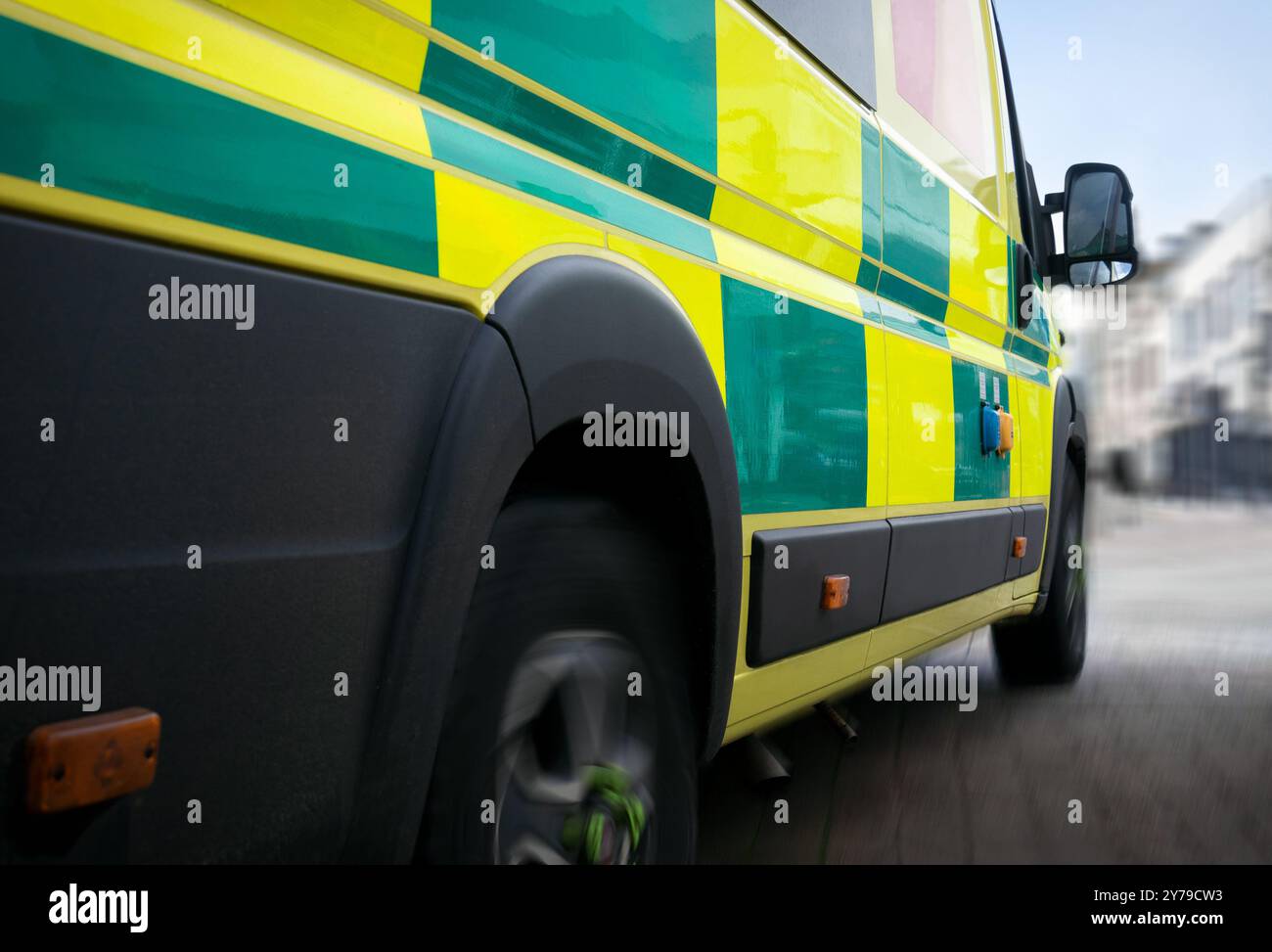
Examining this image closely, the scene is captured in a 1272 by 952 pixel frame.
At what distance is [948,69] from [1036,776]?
1.95 meters

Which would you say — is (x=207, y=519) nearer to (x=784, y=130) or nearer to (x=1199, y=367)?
(x=784, y=130)

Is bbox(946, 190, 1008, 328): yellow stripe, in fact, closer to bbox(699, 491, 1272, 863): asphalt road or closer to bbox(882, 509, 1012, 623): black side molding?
bbox(882, 509, 1012, 623): black side molding

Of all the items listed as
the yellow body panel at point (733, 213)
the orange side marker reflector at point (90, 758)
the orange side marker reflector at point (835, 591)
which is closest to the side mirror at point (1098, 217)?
the yellow body panel at point (733, 213)

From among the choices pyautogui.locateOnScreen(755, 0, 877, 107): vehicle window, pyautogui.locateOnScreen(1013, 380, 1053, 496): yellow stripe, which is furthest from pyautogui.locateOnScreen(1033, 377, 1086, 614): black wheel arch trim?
pyautogui.locateOnScreen(755, 0, 877, 107): vehicle window

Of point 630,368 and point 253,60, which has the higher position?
point 253,60

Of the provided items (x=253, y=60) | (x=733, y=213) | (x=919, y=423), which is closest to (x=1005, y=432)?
(x=919, y=423)

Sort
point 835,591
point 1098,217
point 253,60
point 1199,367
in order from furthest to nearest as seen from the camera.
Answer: point 1199,367
point 1098,217
point 835,591
point 253,60

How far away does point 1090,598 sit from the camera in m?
8.47

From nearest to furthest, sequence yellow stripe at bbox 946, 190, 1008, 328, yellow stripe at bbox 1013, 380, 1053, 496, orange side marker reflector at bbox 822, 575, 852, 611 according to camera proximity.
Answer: orange side marker reflector at bbox 822, 575, 852, 611, yellow stripe at bbox 946, 190, 1008, 328, yellow stripe at bbox 1013, 380, 1053, 496

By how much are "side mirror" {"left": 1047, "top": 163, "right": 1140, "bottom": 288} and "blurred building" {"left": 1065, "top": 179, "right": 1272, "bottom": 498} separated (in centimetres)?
2579

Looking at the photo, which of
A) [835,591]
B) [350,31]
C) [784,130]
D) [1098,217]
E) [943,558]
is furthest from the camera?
[1098,217]

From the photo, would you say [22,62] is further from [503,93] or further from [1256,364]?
[1256,364]

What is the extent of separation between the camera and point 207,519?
100 cm

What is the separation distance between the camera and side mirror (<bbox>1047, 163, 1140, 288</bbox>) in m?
3.92
